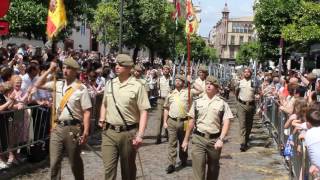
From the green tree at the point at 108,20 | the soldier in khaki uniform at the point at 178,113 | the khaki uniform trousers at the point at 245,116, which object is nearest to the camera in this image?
the soldier in khaki uniform at the point at 178,113

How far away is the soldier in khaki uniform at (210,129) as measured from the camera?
8391mm

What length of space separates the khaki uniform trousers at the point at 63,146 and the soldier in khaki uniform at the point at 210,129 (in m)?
1.64

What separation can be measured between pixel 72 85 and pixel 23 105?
314 cm

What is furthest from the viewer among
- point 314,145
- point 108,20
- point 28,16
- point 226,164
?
point 108,20

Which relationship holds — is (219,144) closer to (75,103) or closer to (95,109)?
(75,103)

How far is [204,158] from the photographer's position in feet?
27.6

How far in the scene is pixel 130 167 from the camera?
25.7 feet

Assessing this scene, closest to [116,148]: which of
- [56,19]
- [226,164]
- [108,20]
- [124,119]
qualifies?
[124,119]

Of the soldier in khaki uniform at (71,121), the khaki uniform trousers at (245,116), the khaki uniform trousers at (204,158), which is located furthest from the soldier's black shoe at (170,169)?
the khaki uniform trousers at (245,116)

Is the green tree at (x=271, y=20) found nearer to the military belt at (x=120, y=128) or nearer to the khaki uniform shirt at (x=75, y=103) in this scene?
the khaki uniform shirt at (x=75, y=103)

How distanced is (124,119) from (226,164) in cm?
500

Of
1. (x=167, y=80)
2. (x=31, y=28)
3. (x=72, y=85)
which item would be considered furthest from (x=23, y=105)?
(x=31, y=28)

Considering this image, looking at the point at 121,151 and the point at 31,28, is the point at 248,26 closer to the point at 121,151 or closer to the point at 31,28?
the point at 31,28

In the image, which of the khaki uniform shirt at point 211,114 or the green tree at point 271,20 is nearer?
the khaki uniform shirt at point 211,114
